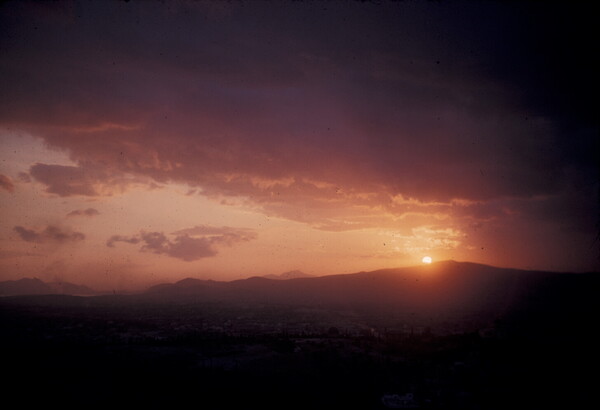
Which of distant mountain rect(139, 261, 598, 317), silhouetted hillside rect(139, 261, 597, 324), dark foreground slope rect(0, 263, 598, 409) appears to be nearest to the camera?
dark foreground slope rect(0, 263, 598, 409)

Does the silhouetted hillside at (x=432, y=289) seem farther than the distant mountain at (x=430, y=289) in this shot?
No

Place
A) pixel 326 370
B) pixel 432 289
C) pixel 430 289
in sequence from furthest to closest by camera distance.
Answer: pixel 430 289 → pixel 432 289 → pixel 326 370

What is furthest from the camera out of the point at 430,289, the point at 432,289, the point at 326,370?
the point at 430,289

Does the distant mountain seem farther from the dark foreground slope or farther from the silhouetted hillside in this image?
the dark foreground slope

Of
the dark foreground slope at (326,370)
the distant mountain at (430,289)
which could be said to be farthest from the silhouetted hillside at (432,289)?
the dark foreground slope at (326,370)

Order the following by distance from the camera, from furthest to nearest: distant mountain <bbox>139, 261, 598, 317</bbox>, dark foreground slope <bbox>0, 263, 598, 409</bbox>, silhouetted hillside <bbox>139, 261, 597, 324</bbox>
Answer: distant mountain <bbox>139, 261, 598, 317</bbox>, silhouetted hillside <bbox>139, 261, 597, 324</bbox>, dark foreground slope <bbox>0, 263, 598, 409</bbox>

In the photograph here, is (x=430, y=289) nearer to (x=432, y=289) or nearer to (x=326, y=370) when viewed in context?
(x=432, y=289)

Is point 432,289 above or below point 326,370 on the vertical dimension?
below

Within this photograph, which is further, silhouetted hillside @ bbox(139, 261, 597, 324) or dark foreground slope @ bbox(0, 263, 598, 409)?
silhouetted hillside @ bbox(139, 261, 597, 324)

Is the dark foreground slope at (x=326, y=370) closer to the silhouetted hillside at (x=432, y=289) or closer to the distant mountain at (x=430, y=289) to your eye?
the silhouetted hillside at (x=432, y=289)

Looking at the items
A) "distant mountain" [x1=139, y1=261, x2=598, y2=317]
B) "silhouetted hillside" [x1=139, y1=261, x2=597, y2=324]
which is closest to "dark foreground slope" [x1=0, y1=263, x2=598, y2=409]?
"silhouetted hillside" [x1=139, y1=261, x2=597, y2=324]

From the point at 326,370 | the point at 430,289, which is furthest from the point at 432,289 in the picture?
the point at 326,370

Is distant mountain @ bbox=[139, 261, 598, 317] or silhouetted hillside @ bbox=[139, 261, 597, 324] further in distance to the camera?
distant mountain @ bbox=[139, 261, 598, 317]
